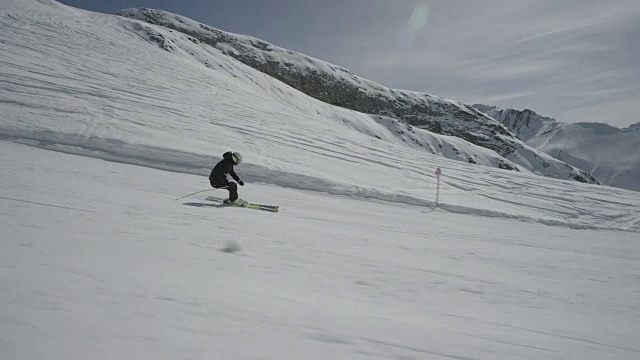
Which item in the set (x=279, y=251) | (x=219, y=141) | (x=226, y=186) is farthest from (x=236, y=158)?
(x=219, y=141)

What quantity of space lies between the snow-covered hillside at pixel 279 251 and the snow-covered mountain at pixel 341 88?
146494mm

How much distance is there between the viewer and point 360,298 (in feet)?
13.4

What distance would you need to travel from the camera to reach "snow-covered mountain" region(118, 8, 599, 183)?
16338 cm

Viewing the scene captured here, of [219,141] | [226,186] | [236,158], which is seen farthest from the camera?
[219,141]

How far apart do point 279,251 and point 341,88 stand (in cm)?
17659

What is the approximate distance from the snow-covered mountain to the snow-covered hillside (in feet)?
481

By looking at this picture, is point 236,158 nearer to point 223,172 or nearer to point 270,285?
point 223,172

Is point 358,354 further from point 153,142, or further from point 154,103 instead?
point 154,103

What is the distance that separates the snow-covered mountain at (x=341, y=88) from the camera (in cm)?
16338

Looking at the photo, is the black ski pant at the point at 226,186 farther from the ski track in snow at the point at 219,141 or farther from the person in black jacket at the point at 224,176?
the ski track in snow at the point at 219,141

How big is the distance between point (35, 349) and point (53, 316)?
0.42m

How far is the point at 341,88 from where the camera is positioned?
175 meters

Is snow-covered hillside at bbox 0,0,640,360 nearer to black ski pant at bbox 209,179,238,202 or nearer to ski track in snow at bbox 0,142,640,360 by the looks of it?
ski track in snow at bbox 0,142,640,360

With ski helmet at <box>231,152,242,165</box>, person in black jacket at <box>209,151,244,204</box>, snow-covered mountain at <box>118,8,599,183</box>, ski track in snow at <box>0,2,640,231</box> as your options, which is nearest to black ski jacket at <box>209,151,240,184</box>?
person in black jacket at <box>209,151,244,204</box>
